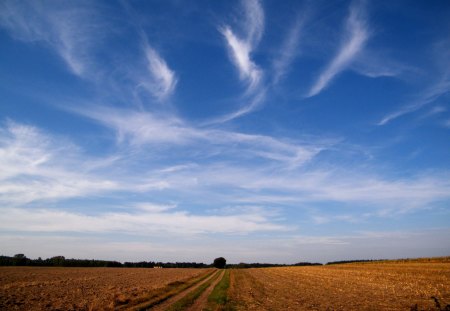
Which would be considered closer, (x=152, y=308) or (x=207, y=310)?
(x=207, y=310)

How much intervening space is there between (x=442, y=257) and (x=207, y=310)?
53.0 m

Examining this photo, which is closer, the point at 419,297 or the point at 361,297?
the point at 419,297

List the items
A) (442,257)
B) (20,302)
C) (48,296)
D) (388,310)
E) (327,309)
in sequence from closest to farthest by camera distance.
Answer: (388,310) → (327,309) → (20,302) → (48,296) → (442,257)

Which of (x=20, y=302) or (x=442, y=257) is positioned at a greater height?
(x=442, y=257)

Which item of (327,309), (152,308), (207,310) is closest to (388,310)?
(327,309)

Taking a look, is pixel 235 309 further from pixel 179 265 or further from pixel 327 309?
pixel 179 265

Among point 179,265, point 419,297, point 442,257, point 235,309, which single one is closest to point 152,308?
point 235,309

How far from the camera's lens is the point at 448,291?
22531 mm

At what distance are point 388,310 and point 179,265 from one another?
184458 millimetres

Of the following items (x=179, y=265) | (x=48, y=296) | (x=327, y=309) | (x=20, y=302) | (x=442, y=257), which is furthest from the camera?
(x=179, y=265)

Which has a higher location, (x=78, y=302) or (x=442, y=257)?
(x=442, y=257)

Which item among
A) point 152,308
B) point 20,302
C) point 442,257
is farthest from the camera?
point 442,257

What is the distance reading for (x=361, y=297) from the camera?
22438 millimetres

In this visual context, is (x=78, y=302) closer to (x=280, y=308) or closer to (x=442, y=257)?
(x=280, y=308)
